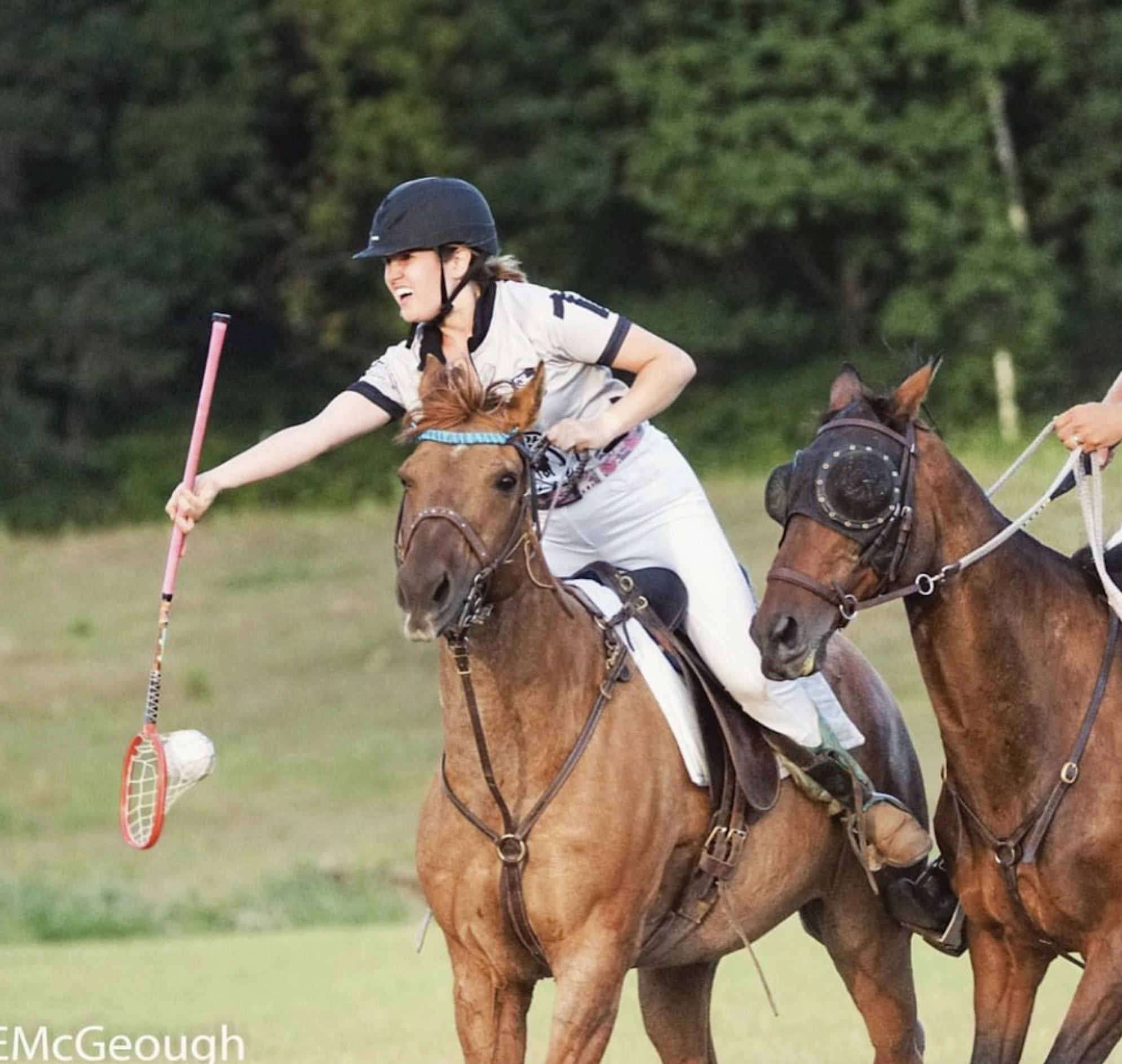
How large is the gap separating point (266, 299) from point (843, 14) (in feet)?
35.5

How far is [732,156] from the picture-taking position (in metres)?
39.2

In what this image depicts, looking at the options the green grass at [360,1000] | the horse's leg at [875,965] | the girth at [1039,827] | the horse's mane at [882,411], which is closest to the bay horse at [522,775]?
the girth at [1039,827]

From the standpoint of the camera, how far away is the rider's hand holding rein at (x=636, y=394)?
21.3 ft

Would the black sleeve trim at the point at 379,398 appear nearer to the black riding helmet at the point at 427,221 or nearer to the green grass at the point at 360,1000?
the black riding helmet at the point at 427,221

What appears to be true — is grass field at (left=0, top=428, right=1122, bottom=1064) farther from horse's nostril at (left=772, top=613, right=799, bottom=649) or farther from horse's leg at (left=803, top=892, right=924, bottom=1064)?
horse's nostril at (left=772, top=613, right=799, bottom=649)

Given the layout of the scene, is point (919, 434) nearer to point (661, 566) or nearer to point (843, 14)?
point (661, 566)

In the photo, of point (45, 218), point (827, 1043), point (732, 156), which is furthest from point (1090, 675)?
point (45, 218)

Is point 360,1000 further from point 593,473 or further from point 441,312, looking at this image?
point 441,312

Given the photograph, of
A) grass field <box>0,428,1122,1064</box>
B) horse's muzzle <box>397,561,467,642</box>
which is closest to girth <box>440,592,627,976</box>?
horse's muzzle <box>397,561,467,642</box>

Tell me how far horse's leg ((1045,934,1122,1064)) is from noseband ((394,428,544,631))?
190 centimetres

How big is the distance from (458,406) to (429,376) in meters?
0.15

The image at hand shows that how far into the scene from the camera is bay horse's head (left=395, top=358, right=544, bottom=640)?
19.3 feet

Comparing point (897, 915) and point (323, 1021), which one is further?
point (323, 1021)

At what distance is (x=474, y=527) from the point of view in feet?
19.9
